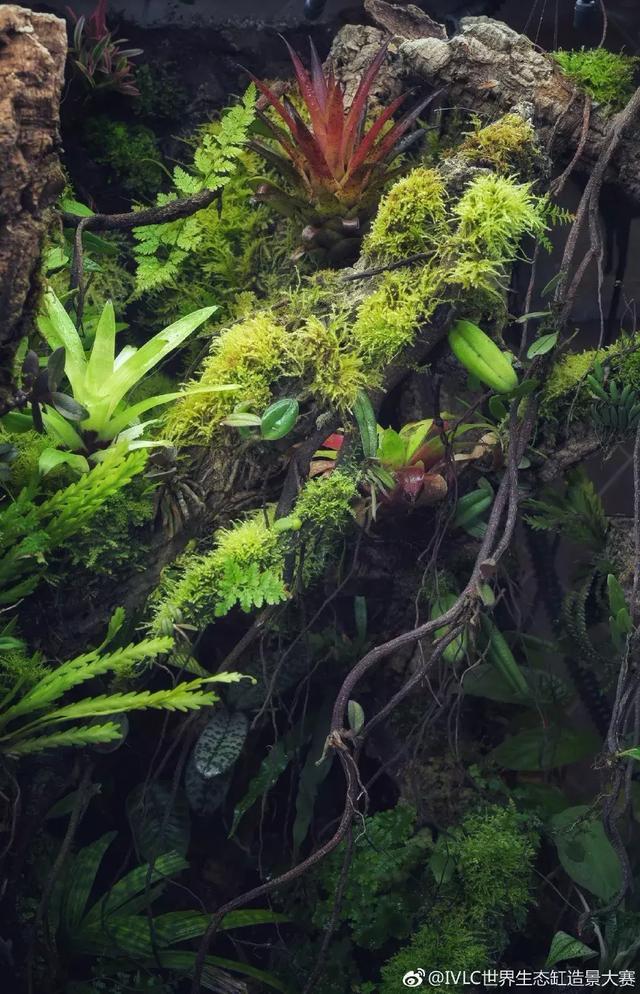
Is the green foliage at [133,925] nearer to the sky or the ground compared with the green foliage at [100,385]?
nearer to the ground

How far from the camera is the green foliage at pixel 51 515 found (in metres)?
1.87

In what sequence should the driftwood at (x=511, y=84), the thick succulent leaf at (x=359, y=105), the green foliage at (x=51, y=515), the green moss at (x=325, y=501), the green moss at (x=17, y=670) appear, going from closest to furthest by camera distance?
1. the green foliage at (x=51, y=515)
2. the green moss at (x=17, y=670)
3. the green moss at (x=325, y=501)
4. the thick succulent leaf at (x=359, y=105)
5. the driftwood at (x=511, y=84)

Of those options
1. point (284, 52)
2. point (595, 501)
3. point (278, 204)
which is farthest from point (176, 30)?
point (595, 501)

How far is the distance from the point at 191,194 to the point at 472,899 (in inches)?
87.5

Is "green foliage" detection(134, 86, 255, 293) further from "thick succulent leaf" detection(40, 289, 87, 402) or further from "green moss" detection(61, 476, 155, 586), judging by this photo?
"green moss" detection(61, 476, 155, 586)

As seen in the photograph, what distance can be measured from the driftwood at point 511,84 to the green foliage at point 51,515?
56.8 inches

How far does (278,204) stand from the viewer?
7.83 feet

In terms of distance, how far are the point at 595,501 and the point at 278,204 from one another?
→ 1.32m

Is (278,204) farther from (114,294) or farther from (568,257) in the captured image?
(568,257)

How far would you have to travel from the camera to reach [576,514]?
8.18ft

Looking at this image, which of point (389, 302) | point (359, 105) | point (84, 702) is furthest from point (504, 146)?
point (84, 702)

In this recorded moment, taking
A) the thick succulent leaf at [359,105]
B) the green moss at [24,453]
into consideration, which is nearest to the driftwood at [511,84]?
the thick succulent leaf at [359,105]

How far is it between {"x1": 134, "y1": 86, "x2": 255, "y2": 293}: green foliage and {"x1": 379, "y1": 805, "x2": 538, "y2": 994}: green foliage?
6.18 ft

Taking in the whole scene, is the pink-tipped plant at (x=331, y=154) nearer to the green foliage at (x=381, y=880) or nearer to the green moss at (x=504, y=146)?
the green moss at (x=504, y=146)
